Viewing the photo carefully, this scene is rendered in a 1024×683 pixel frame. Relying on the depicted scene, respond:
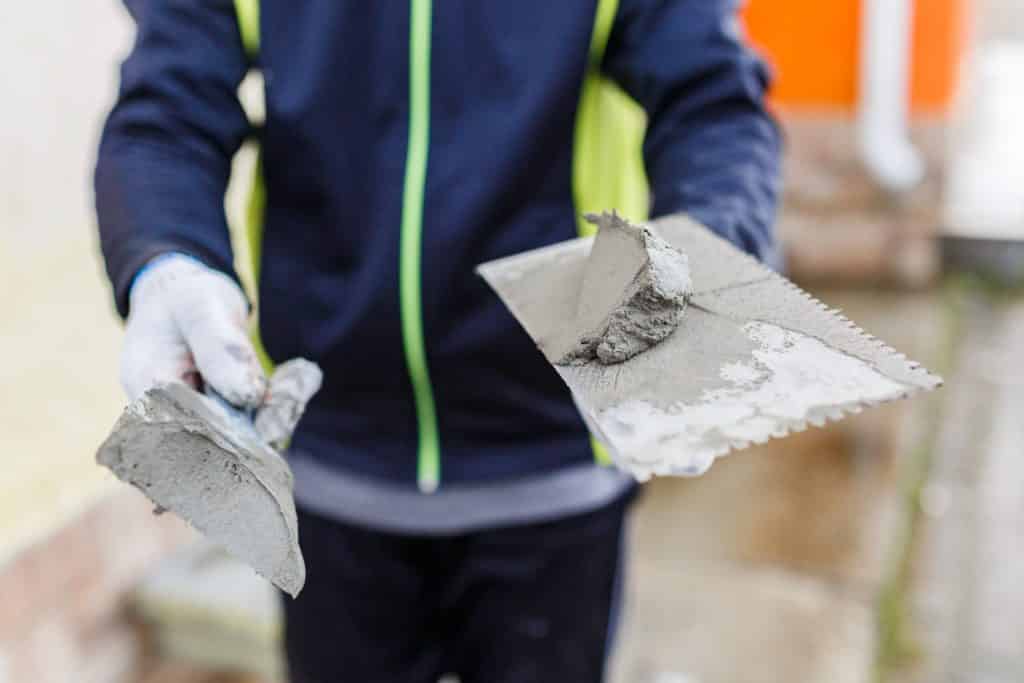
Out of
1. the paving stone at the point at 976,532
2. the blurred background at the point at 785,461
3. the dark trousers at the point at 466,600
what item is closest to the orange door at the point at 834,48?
the blurred background at the point at 785,461

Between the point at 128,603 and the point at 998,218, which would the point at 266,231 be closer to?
the point at 128,603

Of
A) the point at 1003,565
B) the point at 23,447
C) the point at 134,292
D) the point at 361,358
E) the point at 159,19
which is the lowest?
the point at 1003,565

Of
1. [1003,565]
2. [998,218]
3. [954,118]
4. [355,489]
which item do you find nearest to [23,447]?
[355,489]

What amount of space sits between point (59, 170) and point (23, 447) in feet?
2.05

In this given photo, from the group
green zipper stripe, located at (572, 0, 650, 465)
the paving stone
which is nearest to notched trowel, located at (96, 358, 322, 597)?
green zipper stripe, located at (572, 0, 650, 465)

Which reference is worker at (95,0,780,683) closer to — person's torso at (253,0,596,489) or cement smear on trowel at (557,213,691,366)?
person's torso at (253,0,596,489)

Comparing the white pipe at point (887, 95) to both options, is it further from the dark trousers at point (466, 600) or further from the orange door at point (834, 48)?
the dark trousers at point (466, 600)

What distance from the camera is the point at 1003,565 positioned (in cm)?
216

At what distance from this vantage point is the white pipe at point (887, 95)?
2479mm

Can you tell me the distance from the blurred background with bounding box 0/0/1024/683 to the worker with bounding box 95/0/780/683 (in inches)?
26.5

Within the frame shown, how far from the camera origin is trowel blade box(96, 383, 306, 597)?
0.70 meters

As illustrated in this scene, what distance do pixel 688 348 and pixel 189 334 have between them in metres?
0.35

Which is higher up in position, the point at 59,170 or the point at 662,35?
the point at 662,35

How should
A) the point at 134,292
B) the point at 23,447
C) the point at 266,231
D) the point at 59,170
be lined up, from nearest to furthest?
the point at 134,292 → the point at 266,231 → the point at 23,447 → the point at 59,170
